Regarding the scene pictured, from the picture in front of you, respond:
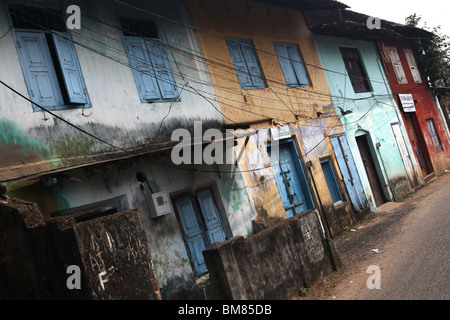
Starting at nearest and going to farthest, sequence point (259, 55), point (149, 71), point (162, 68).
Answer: point (149, 71), point (162, 68), point (259, 55)

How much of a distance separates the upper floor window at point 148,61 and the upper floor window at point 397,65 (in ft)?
41.2

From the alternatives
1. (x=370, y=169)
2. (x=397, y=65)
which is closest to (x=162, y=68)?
(x=370, y=169)

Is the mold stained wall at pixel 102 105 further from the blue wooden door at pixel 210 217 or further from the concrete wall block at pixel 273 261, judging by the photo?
the concrete wall block at pixel 273 261

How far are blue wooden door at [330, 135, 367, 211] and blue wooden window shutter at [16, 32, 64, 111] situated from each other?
28.4ft

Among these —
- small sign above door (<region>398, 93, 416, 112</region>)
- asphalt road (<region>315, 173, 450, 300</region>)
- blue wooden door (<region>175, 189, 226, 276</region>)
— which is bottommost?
asphalt road (<region>315, 173, 450, 300</region>)

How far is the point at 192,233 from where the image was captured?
8.36m

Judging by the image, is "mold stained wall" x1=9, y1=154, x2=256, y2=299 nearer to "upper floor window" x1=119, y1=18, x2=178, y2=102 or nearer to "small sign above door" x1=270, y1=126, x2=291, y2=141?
"upper floor window" x1=119, y1=18, x2=178, y2=102

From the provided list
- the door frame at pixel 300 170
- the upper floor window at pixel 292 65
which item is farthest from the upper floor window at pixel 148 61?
the upper floor window at pixel 292 65

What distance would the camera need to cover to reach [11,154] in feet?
20.0

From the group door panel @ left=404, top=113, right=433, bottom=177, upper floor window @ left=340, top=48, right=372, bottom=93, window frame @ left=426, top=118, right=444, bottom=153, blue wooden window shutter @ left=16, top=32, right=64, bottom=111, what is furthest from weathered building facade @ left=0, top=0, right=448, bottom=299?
window frame @ left=426, top=118, right=444, bottom=153

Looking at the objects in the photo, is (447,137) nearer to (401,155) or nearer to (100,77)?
(401,155)

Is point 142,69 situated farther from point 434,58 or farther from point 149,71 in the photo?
point 434,58

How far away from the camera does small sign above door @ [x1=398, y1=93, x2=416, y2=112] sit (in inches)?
683

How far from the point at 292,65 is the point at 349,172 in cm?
377
